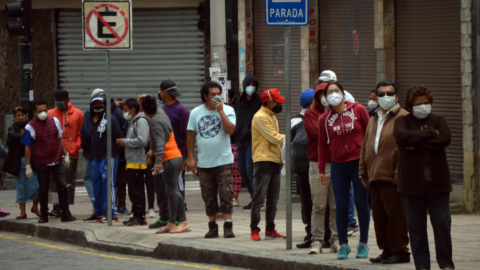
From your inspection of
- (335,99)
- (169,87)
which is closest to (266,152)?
(335,99)

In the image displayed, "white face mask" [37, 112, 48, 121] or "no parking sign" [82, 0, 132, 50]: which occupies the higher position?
"no parking sign" [82, 0, 132, 50]

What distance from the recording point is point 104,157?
43.5 ft

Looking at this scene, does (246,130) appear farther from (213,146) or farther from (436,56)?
(213,146)

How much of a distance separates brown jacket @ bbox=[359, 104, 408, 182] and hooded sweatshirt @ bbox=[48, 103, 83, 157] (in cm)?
640

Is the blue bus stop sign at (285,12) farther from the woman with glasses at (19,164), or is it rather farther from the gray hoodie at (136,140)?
the woman with glasses at (19,164)

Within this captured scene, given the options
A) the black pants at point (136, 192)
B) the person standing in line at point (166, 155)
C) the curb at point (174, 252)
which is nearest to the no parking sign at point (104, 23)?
the person standing in line at point (166, 155)

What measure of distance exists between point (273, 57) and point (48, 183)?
7.31m

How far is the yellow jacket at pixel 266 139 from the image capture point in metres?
10.7

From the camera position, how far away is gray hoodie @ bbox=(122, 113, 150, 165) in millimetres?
12602

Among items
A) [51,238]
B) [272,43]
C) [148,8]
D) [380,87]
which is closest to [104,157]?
[51,238]

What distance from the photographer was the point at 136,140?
12.6m

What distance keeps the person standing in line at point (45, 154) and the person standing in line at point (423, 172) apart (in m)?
6.57

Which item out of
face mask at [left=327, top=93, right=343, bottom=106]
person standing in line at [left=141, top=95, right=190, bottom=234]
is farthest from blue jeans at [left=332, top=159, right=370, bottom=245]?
person standing in line at [left=141, top=95, right=190, bottom=234]

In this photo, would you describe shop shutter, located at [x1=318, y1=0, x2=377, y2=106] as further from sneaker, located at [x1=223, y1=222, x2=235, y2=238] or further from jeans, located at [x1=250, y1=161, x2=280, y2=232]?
sneaker, located at [x1=223, y1=222, x2=235, y2=238]
